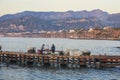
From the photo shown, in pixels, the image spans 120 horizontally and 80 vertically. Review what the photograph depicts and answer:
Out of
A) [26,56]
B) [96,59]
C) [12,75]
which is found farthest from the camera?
[26,56]

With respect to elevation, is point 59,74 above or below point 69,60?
below

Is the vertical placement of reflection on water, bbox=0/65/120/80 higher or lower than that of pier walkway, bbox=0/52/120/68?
lower

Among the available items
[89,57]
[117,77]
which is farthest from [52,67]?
[117,77]

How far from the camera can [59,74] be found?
71938 mm

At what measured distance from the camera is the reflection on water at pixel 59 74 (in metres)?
69.1

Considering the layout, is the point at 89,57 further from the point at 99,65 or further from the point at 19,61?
the point at 19,61

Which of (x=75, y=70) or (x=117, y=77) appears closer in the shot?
(x=117, y=77)

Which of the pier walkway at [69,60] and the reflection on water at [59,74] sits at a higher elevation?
the pier walkway at [69,60]

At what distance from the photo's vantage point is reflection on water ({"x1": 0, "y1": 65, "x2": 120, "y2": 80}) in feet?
227

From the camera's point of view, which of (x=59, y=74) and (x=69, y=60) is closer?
(x=59, y=74)

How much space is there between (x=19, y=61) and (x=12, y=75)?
12538mm

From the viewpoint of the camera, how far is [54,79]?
67250 mm

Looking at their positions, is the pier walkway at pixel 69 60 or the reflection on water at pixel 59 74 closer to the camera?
the reflection on water at pixel 59 74

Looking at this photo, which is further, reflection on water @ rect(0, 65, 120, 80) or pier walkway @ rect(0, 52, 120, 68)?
pier walkway @ rect(0, 52, 120, 68)
